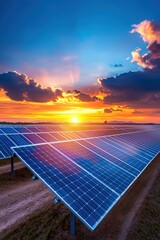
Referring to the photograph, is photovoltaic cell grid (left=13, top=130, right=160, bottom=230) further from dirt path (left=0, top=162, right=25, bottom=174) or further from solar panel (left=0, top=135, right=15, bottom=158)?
dirt path (left=0, top=162, right=25, bottom=174)

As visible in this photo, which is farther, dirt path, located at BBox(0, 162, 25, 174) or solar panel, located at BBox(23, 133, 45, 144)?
dirt path, located at BBox(0, 162, 25, 174)

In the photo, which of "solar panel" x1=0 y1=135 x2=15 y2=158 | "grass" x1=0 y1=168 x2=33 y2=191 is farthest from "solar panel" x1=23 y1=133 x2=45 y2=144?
"grass" x1=0 y1=168 x2=33 y2=191

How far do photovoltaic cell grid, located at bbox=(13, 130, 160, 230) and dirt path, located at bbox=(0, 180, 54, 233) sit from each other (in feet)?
16.3

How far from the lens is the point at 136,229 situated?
12.9 m

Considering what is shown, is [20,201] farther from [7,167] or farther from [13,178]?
[7,167]

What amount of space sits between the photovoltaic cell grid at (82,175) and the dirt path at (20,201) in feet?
16.3

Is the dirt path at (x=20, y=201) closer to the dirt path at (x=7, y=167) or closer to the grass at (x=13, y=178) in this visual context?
the grass at (x=13, y=178)

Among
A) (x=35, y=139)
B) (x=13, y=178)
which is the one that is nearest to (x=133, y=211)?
(x=35, y=139)

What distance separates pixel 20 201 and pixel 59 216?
434cm

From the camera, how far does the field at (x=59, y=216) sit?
12180 millimetres

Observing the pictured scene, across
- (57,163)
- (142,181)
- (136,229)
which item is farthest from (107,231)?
(142,181)

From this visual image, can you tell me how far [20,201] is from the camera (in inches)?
670

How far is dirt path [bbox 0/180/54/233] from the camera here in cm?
1423

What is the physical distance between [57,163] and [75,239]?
400 cm
